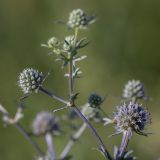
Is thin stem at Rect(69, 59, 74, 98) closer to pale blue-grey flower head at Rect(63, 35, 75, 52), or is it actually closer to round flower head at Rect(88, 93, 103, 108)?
pale blue-grey flower head at Rect(63, 35, 75, 52)

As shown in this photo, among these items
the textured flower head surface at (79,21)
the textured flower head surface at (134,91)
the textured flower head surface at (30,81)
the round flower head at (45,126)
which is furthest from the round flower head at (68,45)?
the round flower head at (45,126)

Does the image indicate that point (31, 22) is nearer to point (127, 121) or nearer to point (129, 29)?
point (129, 29)

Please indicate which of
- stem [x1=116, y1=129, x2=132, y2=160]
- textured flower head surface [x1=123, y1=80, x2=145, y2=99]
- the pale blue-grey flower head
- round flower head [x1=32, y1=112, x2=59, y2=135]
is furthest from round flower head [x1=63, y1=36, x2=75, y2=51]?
round flower head [x1=32, y1=112, x2=59, y2=135]

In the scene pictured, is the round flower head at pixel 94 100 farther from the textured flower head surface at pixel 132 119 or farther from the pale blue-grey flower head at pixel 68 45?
the pale blue-grey flower head at pixel 68 45

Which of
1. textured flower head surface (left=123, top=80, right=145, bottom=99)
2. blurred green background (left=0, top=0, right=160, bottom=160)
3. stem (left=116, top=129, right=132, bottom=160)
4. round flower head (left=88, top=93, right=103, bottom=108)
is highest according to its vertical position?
round flower head (left=88, top=93, right=103, bottom=108)

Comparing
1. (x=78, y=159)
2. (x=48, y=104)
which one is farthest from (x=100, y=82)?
(x=78, y=159)

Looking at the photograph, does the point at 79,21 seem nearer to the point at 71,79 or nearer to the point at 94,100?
the point at 94,100

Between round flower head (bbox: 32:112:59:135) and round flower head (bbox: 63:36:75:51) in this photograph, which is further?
round flower head (bbox: 32:112:59:135)
